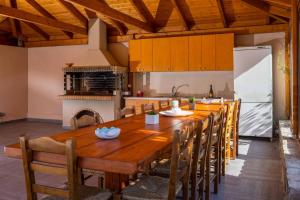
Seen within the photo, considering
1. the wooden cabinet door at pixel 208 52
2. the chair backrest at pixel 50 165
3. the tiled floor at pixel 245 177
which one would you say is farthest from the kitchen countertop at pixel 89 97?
the chair backrest at pixel 50 165

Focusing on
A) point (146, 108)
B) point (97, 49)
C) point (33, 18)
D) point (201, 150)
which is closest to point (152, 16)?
point (97, 49)

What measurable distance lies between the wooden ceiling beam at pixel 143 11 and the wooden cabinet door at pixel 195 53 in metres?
1.26

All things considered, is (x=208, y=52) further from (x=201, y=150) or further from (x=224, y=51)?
(x=201, y=150)

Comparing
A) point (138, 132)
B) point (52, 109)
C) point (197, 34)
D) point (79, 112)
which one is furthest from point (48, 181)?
point (52, 109)

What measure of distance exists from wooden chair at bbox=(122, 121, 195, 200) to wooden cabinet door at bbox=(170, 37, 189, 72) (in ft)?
16.7

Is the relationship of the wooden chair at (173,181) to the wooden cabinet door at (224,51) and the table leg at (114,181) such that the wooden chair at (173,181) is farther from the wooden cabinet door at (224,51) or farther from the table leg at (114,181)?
the wooden cabinet door at (224,51)

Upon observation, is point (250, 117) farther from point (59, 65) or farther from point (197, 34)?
point (59, 65)

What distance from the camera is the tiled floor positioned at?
3279mm

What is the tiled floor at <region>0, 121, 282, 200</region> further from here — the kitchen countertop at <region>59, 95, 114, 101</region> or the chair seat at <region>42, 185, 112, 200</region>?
the kitchen countertop at <region>59, 95, 114, 101</region>

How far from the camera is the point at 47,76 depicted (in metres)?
9.45

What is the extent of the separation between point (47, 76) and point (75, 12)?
2804mm

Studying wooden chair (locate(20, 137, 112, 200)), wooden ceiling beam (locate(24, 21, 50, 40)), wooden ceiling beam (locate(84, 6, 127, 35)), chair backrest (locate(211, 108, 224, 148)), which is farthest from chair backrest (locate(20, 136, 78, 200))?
wooden ceiling beam (locate(24, 21, 50, 40))

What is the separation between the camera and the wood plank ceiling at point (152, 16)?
20.1 feet

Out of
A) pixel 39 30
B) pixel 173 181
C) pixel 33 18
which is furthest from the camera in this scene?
pixel 39 30
